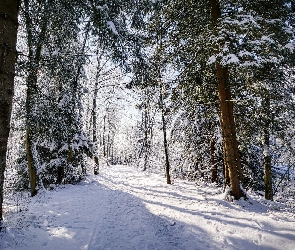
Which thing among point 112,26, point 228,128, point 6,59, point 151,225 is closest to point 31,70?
point 6,59

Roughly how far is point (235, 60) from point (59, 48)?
4944mm

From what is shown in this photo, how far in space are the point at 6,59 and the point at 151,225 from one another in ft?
17.7

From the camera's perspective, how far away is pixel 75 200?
9211mm

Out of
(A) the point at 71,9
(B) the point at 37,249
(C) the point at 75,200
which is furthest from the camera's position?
(C) the point at 75,200

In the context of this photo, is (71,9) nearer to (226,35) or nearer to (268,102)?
(226,35)

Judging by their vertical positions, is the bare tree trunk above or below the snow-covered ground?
above

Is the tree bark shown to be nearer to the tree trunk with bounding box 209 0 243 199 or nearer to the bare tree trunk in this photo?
the bare tree trunk

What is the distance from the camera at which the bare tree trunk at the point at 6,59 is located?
151 inches

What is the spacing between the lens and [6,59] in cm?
389

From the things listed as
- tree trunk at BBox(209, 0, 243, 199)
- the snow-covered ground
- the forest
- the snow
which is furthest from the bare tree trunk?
tree trunk at BBox(209, 0, 243, 199)

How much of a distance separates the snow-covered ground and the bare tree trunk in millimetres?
2379

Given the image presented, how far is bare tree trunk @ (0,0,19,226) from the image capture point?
3.84 m

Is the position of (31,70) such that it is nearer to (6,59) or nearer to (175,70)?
(6,59)

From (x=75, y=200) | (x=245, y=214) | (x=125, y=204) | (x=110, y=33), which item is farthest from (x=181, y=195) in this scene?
(x=110, y=33)
